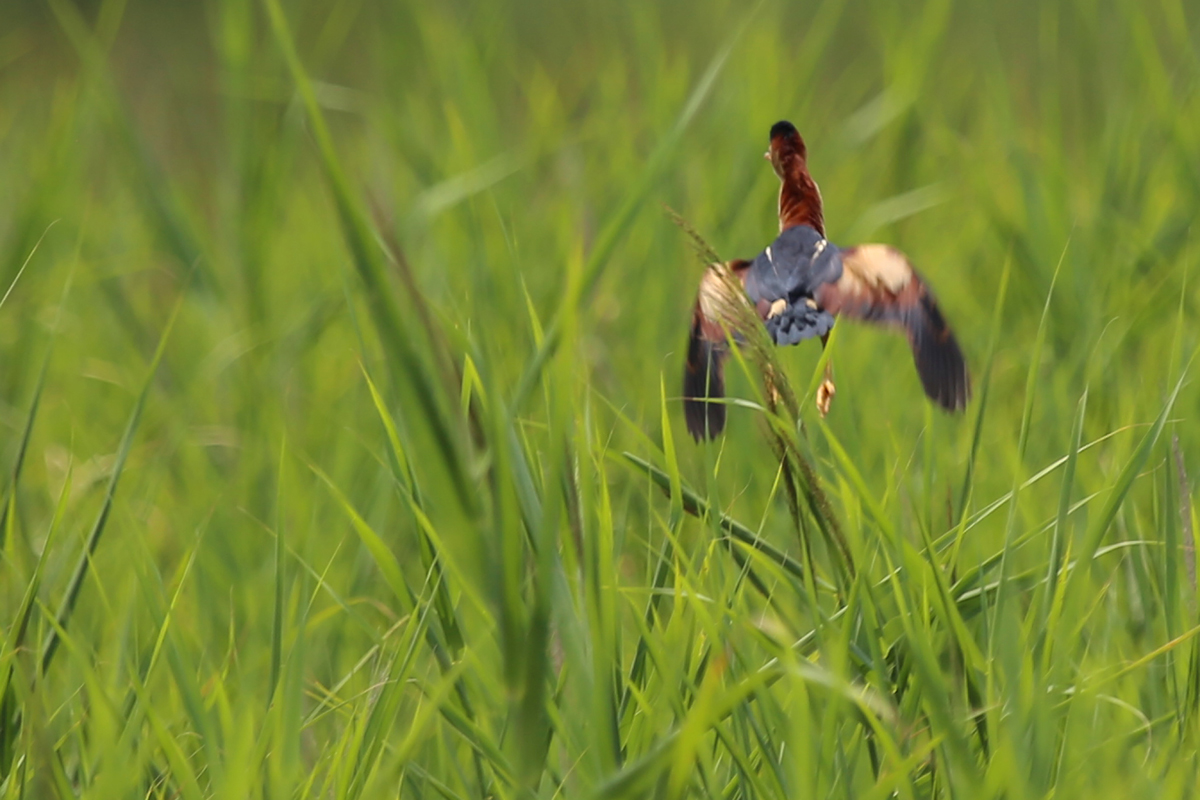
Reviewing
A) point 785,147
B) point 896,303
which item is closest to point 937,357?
point 896,303

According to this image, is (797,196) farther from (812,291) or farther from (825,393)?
(825,393)

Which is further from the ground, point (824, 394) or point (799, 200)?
point (799, 200)

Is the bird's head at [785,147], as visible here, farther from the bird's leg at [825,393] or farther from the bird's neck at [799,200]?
the bird's leg at [825,393]

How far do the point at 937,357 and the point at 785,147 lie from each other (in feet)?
0.49

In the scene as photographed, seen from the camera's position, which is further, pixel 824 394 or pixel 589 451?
pixel 824 394

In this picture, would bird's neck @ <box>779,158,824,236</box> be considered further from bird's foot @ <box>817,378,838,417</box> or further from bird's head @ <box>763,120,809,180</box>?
bird's foot @ <box>817,378,838,417</box>

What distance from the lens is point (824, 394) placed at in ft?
2.80

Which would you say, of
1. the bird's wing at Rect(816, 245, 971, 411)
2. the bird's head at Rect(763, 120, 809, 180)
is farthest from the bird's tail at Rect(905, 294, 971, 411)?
the bird's head at Rect(763, 120, 809, 180)

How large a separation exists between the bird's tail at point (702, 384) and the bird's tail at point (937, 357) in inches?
4.3

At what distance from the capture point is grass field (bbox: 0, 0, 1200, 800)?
0.67m

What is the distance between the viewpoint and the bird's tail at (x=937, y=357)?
71cm

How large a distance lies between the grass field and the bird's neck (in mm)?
73

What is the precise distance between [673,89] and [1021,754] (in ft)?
4.52

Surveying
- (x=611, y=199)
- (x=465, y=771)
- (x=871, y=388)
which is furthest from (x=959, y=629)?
(x=611, y=199)
